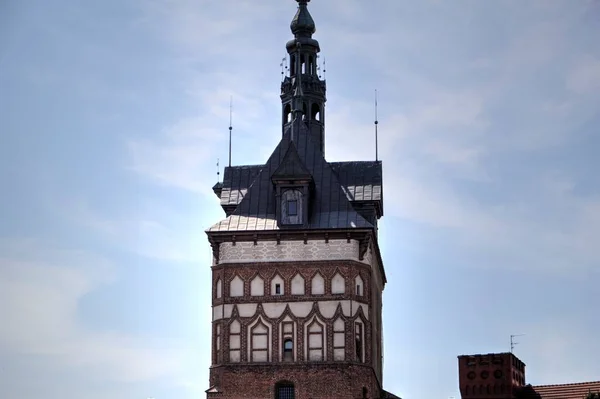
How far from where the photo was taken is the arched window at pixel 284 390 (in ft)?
261

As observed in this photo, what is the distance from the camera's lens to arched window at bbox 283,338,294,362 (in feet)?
263

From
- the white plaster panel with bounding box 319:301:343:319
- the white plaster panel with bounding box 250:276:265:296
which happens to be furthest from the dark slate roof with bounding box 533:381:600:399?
the white plaster panel with bounding box 250:276:265:296

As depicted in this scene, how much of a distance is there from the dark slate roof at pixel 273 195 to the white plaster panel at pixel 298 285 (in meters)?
2.55

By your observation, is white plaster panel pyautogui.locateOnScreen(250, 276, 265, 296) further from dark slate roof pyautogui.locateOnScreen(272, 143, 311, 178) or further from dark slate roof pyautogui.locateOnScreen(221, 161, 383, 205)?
dark slate roof pyautogui.locateOnScreen(221, 161, 383, 205)

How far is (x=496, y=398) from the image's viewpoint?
7375 cm

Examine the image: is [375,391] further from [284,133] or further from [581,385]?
[284,133]

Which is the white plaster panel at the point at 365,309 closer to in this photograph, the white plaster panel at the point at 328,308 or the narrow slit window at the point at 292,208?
the white plaster panel at the point at 328,308

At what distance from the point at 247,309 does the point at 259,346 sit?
6.33 ft

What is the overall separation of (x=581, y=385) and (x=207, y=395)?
17566 mm

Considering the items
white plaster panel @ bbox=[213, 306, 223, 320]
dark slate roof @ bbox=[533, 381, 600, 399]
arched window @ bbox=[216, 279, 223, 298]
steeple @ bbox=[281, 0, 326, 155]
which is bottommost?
dark slate roof @ bbox=[533, 381, 600, 399]

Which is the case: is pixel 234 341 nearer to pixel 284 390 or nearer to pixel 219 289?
pixel 219 289

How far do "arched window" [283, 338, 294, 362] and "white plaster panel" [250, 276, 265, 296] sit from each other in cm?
269

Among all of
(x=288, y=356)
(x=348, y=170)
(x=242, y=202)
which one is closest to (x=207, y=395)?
(x=288, y=356)

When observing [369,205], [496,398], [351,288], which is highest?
[369,205]
